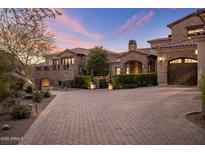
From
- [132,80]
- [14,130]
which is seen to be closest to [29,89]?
[132,80]

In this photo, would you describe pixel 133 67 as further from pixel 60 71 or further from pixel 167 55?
pixel 60 71

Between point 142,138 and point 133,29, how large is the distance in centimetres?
605

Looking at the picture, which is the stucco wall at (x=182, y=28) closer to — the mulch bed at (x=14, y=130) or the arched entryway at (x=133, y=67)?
the arched entryway at (x=133, y=67)

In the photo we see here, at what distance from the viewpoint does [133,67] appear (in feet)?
75.2

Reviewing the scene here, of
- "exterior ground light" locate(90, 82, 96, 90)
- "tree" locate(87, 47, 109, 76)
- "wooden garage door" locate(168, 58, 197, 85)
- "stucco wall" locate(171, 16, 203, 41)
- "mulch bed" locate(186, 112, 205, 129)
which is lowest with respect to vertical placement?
"mulch bed" locate(186, 112, 205, 129)

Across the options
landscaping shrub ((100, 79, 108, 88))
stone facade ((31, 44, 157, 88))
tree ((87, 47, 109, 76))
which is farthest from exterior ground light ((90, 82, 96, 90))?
stone facade ((31, 44, 157, 88))

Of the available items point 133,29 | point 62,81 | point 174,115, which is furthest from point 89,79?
point 174,115

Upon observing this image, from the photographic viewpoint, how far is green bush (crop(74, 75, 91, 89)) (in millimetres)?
19817

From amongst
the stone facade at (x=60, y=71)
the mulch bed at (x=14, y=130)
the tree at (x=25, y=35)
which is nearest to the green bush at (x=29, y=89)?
the tree at (x=25, y=35)

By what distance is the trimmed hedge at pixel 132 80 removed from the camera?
18125mm

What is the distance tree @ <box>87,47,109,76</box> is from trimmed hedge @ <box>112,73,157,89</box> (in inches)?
152

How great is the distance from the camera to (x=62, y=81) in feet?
72.1

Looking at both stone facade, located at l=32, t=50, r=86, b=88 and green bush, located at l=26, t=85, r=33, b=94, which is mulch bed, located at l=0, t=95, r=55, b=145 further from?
stone facade, located at l=32, t=50, r=86, b=88
